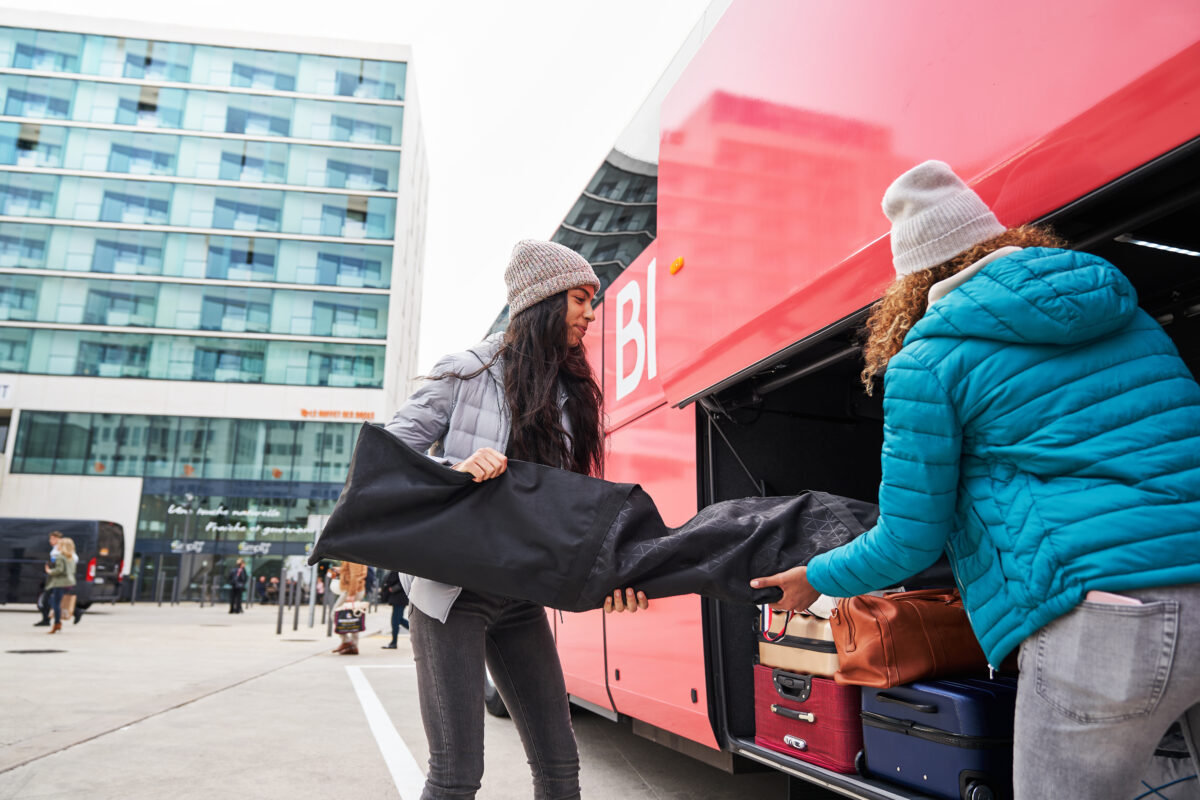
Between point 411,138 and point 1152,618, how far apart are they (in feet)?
156

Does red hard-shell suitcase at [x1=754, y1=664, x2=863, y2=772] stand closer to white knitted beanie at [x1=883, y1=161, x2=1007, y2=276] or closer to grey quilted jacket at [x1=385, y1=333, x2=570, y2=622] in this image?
grey quilted jacket at [x1=385, y1=333, x2=570, y2=622]

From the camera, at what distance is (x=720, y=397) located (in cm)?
343

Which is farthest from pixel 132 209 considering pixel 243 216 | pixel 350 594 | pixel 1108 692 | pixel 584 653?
pixel 1108 692

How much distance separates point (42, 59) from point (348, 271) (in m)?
18.8

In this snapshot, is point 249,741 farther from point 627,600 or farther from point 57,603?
point 57,603

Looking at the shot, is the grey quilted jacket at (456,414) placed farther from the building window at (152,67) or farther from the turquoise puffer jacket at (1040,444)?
the building window at (152,67)

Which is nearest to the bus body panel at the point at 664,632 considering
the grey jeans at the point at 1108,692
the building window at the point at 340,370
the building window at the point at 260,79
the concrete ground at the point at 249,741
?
the concrete ground at the point at 249,741

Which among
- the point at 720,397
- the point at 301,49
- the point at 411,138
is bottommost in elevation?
the point at 720,397

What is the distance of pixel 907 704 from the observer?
8.25ft

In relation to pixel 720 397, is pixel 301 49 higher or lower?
higher

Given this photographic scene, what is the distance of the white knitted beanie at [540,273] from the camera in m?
2.45

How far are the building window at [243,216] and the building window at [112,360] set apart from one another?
24.4ft

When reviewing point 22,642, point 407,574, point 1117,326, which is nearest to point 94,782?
point 407,574

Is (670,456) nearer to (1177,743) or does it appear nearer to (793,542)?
(793,542)
